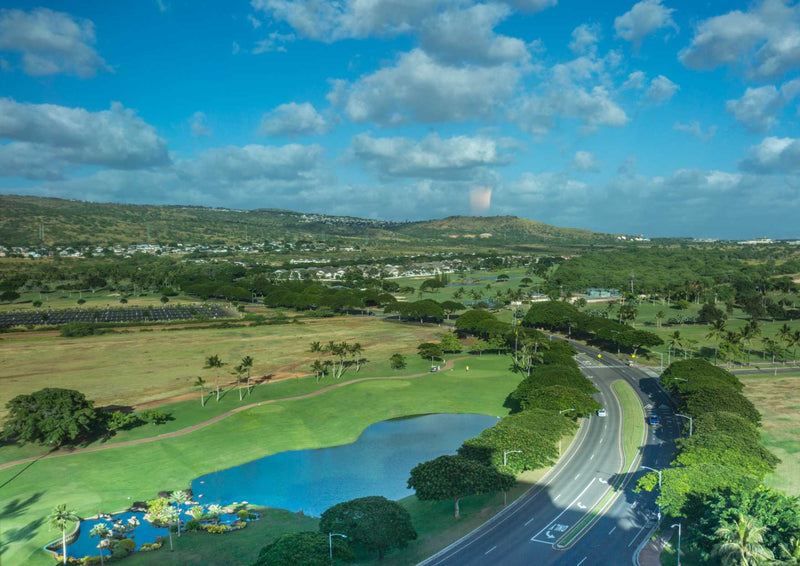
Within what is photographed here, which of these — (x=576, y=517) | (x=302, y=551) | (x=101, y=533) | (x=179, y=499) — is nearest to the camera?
(x=302, y=551)

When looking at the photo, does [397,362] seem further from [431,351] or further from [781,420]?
[781,420]

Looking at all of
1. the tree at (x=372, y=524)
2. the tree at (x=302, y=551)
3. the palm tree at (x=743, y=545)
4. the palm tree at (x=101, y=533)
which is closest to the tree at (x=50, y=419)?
the palm tree at (x=101, y=533)

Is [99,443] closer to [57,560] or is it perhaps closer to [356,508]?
[57,560]

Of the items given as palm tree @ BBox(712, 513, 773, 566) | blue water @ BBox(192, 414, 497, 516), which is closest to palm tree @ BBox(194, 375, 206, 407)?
blue water @ BBox(192, 414, 497, 516)

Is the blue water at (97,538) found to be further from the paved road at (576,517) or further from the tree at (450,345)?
the tree at (450,345)

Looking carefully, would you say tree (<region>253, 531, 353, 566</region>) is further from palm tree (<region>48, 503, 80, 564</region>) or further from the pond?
palm tree (<region>48, 503, 80, 564</region>)

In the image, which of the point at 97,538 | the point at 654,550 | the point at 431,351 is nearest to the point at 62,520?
the point at 97,538

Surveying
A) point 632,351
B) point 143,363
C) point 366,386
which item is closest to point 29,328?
point 143,363
